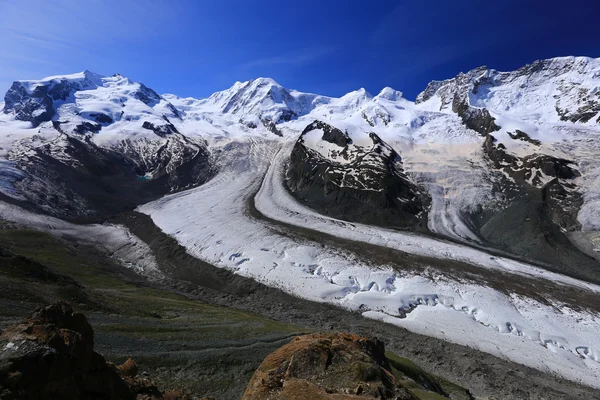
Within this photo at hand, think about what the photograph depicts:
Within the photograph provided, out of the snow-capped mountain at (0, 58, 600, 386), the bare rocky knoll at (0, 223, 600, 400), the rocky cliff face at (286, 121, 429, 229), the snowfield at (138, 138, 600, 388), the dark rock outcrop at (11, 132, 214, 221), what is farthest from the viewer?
the dark rock outcrop at (11, 132, 214, 221)

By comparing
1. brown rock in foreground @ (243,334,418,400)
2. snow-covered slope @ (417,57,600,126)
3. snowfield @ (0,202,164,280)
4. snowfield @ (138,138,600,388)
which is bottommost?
snowfield @ (0,202,164,280)

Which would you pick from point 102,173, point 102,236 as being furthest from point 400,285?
point 102,173

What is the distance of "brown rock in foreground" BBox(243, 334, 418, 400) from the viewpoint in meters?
12.1

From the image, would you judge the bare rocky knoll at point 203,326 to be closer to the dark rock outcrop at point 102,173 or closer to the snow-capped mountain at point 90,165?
the dark rock outcrop at point 102,173

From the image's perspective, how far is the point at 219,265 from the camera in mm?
63781

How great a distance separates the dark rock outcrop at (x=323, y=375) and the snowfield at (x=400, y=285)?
33452 millimetres

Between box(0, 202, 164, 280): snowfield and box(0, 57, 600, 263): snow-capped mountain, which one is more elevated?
box(0, 57, 600, 263): snow-capped mountain

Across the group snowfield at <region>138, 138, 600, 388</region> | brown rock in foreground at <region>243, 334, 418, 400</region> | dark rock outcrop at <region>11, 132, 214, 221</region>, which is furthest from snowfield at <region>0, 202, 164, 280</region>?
brown rock in foreground at <region>243, 334, 418, 400</region>

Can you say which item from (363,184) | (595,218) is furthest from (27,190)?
(595,218)

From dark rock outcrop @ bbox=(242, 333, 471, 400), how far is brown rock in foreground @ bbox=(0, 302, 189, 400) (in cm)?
569

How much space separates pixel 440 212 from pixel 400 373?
7798 centimetres

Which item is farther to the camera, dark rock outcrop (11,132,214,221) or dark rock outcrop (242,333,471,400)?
dark rock outcrop (11,132,214,221)

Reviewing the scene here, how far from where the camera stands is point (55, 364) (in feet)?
37.7

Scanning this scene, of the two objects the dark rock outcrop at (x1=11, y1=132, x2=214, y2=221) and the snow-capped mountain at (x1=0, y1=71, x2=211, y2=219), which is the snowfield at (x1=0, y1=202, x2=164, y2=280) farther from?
the snow-capped mountain at (x1=0, y1=71, x2=211, y2=219)
